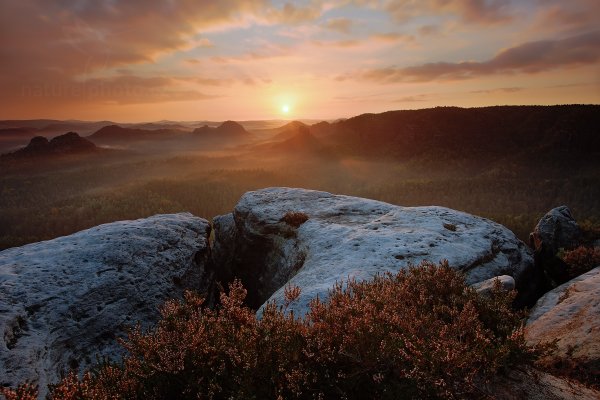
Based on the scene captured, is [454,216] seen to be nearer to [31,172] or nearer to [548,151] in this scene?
[548,151]

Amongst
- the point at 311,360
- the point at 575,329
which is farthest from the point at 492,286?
the point at 311,360

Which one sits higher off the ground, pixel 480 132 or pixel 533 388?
pixel 480 132

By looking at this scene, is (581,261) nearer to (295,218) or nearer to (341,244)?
(341,244)

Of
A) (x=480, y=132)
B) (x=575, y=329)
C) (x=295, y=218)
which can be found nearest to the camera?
(x=575, y=329)

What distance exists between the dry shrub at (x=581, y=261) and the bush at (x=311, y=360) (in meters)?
9.33

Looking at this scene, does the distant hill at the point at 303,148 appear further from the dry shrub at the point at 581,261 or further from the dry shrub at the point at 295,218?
the dry shrub at the point at 581,261

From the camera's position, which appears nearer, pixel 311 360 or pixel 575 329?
pixel 311 360

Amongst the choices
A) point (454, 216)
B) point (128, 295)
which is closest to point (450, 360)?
point (128, 295)

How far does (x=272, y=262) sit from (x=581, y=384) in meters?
10.3

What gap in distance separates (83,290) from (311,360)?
7716mm

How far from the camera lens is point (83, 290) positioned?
30.2 ft

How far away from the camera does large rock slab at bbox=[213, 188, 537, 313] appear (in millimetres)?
9930

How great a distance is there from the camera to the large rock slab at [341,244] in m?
9.93

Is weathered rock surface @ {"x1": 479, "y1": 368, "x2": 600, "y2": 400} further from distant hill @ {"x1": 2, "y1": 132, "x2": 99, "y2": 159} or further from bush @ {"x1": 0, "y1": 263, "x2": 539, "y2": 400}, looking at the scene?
distant hill @ {"x1": 2, "y1": 132, "x2": 99, "y2": 159}
